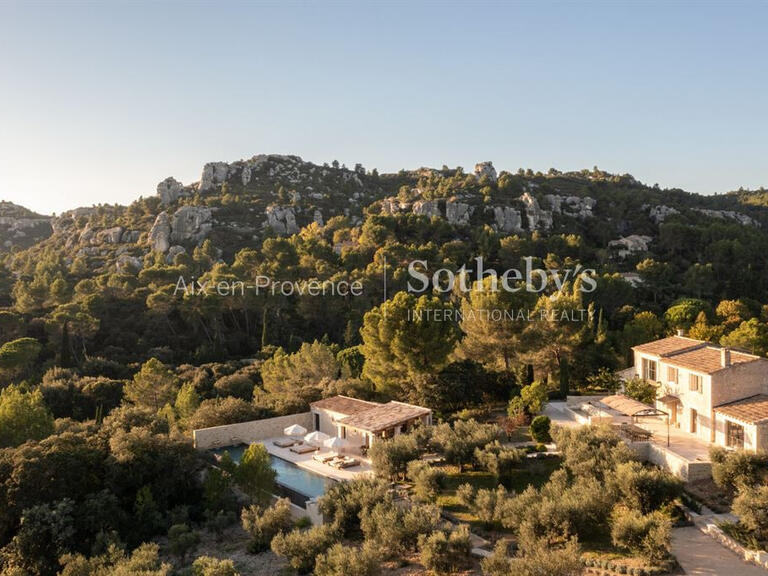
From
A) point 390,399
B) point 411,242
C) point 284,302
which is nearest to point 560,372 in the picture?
point 390,399

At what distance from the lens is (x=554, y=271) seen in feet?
155

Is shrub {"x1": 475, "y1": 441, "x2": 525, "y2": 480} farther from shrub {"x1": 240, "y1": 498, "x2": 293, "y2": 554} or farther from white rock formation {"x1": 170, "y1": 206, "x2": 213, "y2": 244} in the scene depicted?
white rock formation {"x1": 170, "y1": 206, "x2": 213, "y2": 244}

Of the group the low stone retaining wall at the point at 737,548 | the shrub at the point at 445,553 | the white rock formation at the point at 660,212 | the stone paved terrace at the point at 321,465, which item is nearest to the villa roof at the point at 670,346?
the low stone retaining wall at the point at 737,548

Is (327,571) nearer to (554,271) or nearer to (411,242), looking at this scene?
(554,271)

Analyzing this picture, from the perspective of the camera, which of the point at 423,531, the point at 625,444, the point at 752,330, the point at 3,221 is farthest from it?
the point at 3,221

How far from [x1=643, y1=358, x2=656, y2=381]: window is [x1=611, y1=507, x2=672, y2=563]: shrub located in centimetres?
1052

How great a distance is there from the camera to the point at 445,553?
41.9 feet

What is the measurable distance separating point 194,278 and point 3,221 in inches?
2186

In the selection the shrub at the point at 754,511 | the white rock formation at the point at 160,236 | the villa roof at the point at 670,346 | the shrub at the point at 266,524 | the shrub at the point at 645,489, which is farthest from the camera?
the white rock formation at the point at 160,236

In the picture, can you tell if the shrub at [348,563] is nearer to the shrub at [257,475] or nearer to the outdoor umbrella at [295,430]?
the shrub at [257,475]

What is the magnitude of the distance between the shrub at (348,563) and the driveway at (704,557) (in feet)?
21.2

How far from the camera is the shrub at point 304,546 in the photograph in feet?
44.6

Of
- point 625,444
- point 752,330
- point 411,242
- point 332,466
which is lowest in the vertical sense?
point 332,466

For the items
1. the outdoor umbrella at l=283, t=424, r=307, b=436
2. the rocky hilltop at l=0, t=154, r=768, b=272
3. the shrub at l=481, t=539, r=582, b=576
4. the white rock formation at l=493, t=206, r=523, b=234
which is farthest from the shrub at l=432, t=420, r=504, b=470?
the white rock formation at l=493, t=206, r=523, b=234
